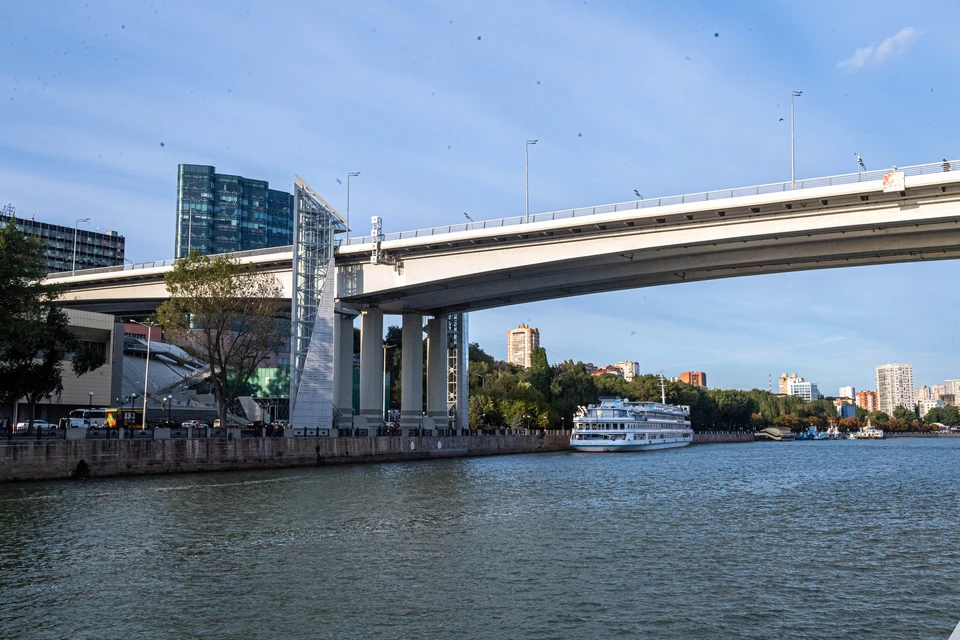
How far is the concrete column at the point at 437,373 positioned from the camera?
82125mm

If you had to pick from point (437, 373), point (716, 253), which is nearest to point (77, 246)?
point (437, 373)

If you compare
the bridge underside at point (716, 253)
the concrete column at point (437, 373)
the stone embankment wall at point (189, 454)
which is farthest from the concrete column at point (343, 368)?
the concrete column at point (437, 373)

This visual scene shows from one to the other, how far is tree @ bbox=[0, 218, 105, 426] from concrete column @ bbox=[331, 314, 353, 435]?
23731mm

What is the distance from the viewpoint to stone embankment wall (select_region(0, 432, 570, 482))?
135 feet

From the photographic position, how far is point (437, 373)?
83.2 meters

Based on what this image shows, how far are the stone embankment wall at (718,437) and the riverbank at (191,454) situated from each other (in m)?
92.4

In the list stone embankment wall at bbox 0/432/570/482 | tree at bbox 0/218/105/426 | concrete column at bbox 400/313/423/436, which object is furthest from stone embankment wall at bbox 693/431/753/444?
tree at bbox 0/218/105/426

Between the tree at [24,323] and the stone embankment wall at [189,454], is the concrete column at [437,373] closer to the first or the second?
the stone embankment wall at [189,454]

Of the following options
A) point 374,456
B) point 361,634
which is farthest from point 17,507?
point 374,456

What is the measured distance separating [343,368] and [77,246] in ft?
413

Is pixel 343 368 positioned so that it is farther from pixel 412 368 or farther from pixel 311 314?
pixel 311 314

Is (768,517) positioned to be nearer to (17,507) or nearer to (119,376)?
(17,507)

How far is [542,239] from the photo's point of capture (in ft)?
191

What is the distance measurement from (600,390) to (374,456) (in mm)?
76449
